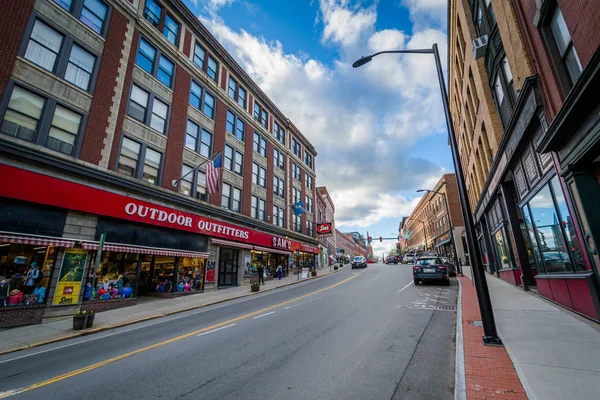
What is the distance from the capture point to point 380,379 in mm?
4449

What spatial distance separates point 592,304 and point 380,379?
6.24 meters

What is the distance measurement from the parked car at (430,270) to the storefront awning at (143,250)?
1406 centimetres

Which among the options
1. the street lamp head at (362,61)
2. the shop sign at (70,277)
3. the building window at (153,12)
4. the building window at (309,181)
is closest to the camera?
the street lamp head at (362,61)

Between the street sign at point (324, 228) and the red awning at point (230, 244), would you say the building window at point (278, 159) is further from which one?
the red awning at point (230, 244)

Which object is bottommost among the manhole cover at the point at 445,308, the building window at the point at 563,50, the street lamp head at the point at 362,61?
the manhole cover at the point at 445,308

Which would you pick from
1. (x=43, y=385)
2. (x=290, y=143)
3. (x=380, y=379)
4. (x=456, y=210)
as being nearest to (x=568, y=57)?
(x=380, y=379)

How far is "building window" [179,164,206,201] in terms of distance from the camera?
1883 centimetres

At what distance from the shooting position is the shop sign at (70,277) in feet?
37.6

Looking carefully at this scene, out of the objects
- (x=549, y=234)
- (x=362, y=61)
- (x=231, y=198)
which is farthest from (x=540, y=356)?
(x=231, y=198)

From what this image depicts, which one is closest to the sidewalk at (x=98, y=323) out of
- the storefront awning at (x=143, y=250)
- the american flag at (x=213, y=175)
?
the storefront awning at (x=143, y=250)

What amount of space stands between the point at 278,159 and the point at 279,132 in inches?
144

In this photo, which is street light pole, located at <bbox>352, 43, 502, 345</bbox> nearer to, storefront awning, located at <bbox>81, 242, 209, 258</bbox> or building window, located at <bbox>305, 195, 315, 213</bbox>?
storefront awning, located at <bbox>81, 242, 209, 258</bbox>

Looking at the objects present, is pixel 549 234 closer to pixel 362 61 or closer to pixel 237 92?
pixel 362 61

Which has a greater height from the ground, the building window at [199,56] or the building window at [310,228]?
the building window at [199,56]
